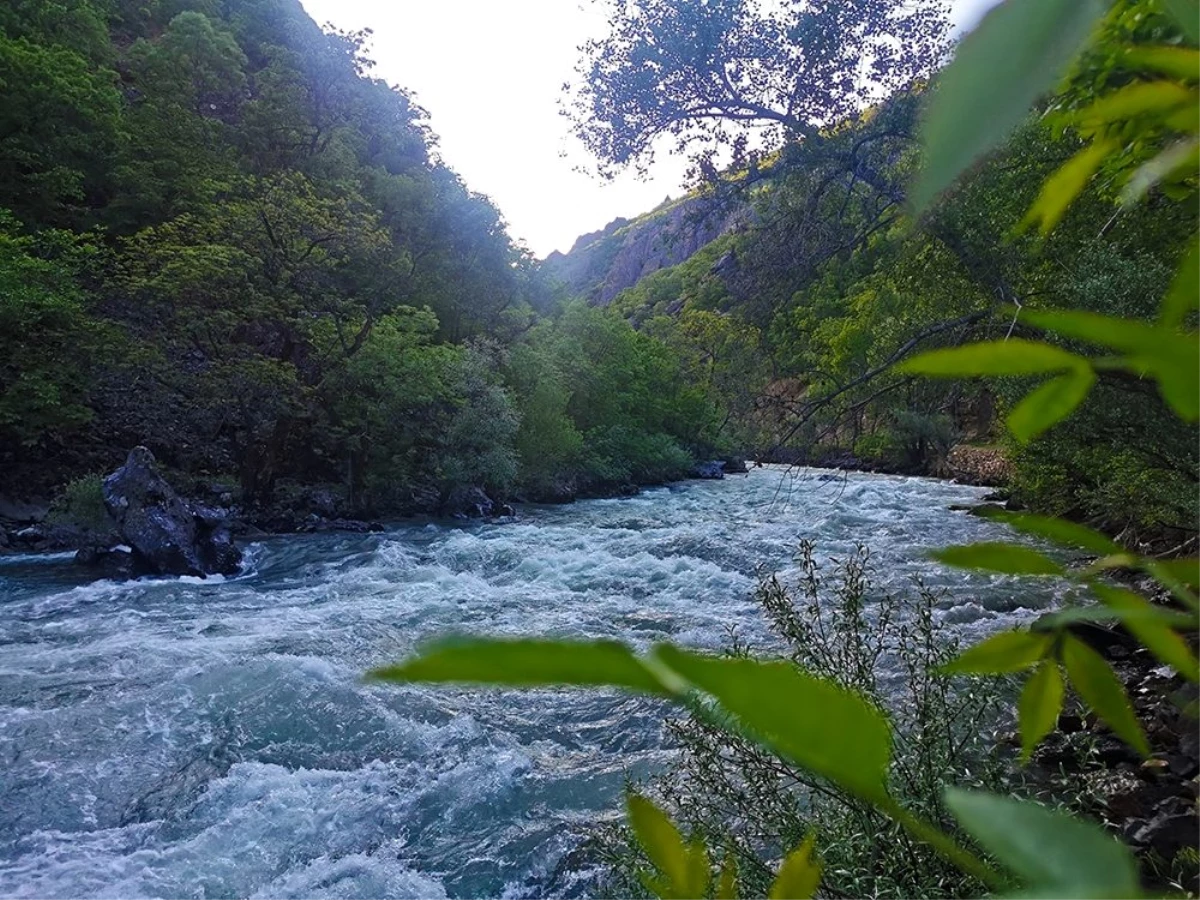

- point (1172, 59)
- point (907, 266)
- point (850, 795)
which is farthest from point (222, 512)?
point (1172, 59)

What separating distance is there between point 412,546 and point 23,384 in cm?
830

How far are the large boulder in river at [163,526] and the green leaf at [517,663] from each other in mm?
13145

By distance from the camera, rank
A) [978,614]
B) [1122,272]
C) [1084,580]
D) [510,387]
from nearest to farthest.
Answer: [1084,580] < [1122,272] < [978,614] < [510,387]

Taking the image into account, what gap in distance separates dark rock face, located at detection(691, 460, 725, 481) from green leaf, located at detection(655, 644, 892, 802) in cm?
3089

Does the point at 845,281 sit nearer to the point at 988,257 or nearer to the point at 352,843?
the point at 988,257

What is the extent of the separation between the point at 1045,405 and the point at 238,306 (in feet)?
66.3

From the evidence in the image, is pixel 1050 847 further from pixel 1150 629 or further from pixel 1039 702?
pixel 1039 702

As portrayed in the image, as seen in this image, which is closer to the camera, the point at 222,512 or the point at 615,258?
the point at 222,512

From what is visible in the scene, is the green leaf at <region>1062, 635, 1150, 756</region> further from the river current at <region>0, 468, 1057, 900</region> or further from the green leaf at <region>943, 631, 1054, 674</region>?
the river current at <region>0, 468, 1057, 900</region>

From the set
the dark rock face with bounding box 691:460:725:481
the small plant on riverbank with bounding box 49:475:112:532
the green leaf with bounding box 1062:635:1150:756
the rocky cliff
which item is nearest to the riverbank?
the small plant on riverbank with bounding box 49:475:112:532

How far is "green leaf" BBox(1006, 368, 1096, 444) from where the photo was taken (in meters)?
0.35

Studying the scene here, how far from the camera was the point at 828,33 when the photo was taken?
26.2 ft

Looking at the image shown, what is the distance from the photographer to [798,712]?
183 millimetres

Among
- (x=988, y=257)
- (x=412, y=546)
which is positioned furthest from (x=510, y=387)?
(x=988, y=257)
